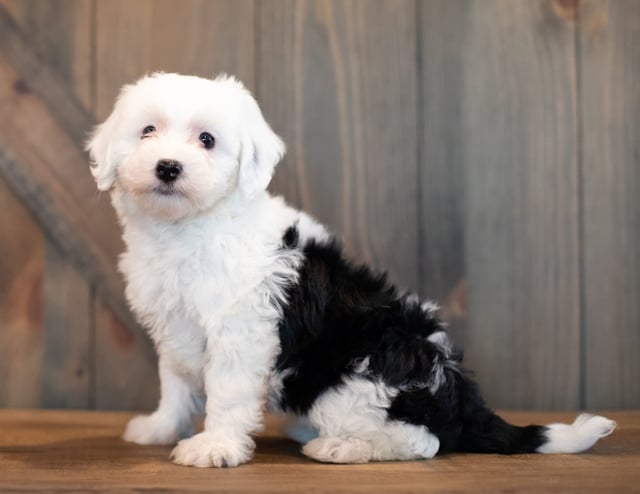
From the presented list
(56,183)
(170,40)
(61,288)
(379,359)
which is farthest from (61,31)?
(379,359)

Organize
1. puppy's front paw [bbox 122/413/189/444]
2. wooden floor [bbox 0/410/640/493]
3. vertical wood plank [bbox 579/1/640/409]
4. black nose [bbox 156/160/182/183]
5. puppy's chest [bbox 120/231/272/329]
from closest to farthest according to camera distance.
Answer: wooden floor [bbox 0/410/640/493] → black nose [bbox 156/160/182/183] → puppy's chest [bbox 120/231/272/329] → puppy's front paw [bbox 122/413/189/444] → vertical wood plank [bbox 579/1/640/409]

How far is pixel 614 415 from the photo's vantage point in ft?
8.38

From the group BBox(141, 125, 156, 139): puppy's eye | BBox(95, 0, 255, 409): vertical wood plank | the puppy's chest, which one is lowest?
Answer: the puppy's chest

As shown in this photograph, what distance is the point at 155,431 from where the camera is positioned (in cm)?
218

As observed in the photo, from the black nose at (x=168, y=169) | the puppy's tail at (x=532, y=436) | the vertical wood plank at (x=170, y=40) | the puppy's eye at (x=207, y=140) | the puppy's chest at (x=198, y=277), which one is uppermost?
the vertical wood plank at (x=170, y=40)

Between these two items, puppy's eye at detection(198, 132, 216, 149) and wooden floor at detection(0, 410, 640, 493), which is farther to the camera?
puppy's eye at detection(198, 132, 216, 149)

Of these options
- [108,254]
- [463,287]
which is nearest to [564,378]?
[463,287]

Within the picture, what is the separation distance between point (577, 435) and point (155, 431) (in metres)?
1.08

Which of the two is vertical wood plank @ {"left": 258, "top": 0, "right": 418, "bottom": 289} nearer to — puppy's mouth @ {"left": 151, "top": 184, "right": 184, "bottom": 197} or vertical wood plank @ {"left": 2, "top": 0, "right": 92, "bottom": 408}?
vertical wood plank @ {"left": 2, "top": 0, "right": 92, "bottom": 408}

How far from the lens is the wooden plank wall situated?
2684mm

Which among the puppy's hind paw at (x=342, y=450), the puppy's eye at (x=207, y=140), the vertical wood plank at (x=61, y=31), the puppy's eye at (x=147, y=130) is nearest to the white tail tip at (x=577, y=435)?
the puppy's hind paw at (x=342, y=450)

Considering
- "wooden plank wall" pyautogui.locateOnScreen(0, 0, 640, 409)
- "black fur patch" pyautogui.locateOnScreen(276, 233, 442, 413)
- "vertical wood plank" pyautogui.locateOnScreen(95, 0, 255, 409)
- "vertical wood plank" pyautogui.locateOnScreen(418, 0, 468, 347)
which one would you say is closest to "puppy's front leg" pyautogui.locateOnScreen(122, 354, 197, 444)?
"black fur patch" pyautogui.locateOnScreen(276, 233, 442, 413)

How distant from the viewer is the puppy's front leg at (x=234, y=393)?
1888 mm

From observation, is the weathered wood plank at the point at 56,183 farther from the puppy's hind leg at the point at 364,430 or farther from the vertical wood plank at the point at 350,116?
the puppy's hind leg at the point at 364,430
